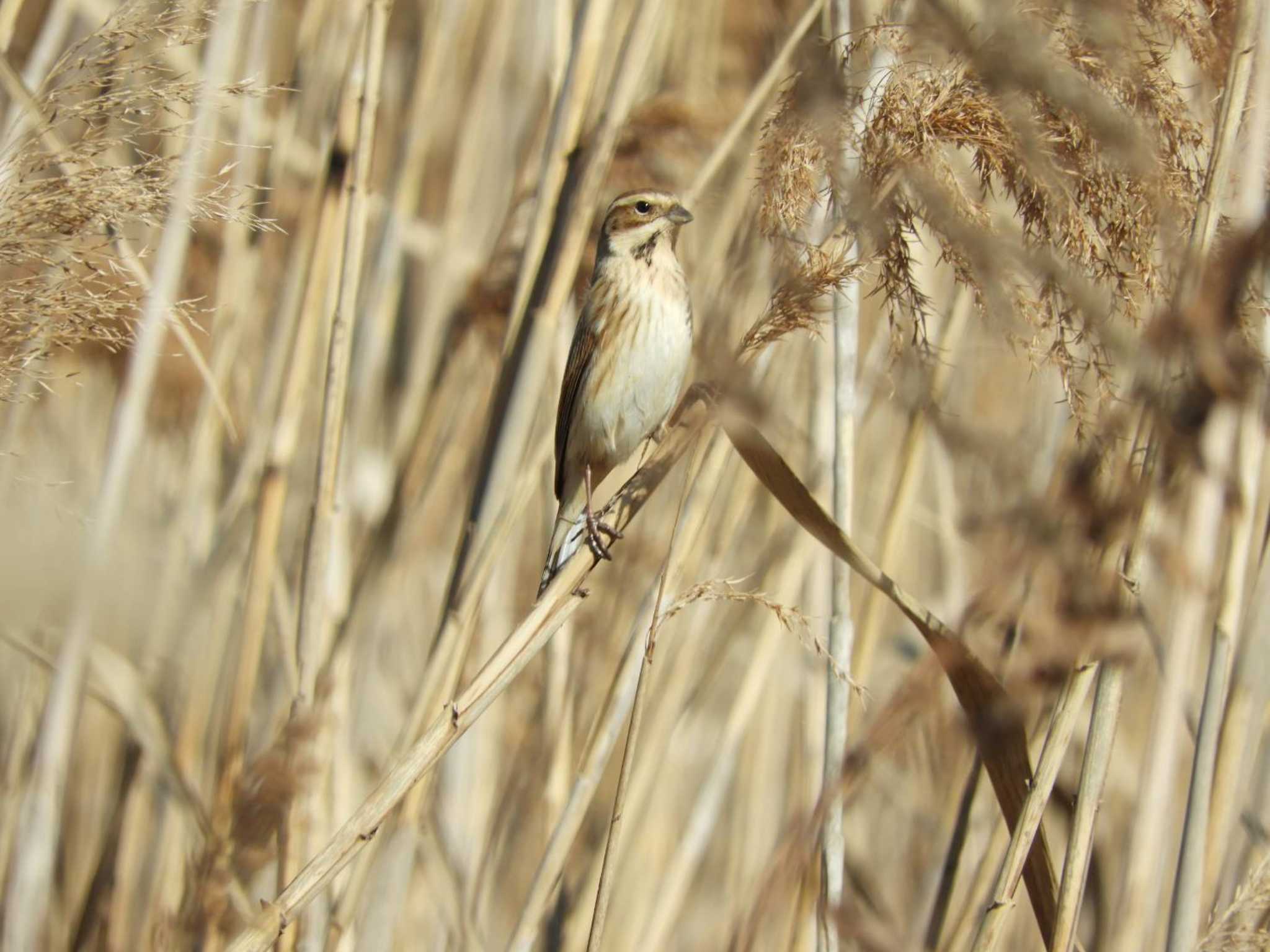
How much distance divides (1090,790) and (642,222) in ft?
5.91

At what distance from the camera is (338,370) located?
2.20 m

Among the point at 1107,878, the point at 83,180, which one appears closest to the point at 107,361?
the point at 83,180

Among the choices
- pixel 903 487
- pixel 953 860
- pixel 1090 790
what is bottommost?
pixel 953 860

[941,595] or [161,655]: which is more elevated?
[941,595]

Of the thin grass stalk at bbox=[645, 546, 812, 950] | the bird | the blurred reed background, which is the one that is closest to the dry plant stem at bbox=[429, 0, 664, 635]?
the blurred reed background

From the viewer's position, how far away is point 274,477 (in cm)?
239

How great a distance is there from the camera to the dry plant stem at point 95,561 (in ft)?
7.12

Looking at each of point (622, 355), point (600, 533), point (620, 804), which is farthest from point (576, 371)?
point (620, 804)

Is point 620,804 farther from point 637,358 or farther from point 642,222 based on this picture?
point 642,222

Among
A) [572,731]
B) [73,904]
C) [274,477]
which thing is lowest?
[73,904]

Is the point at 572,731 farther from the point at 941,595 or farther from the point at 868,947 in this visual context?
the point at 941,595

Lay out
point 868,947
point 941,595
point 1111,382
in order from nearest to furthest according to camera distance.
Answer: point 1111,382 < point 868,947 < point 941,595

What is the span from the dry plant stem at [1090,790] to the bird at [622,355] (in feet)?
4.83

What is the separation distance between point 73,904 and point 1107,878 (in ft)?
8.28
